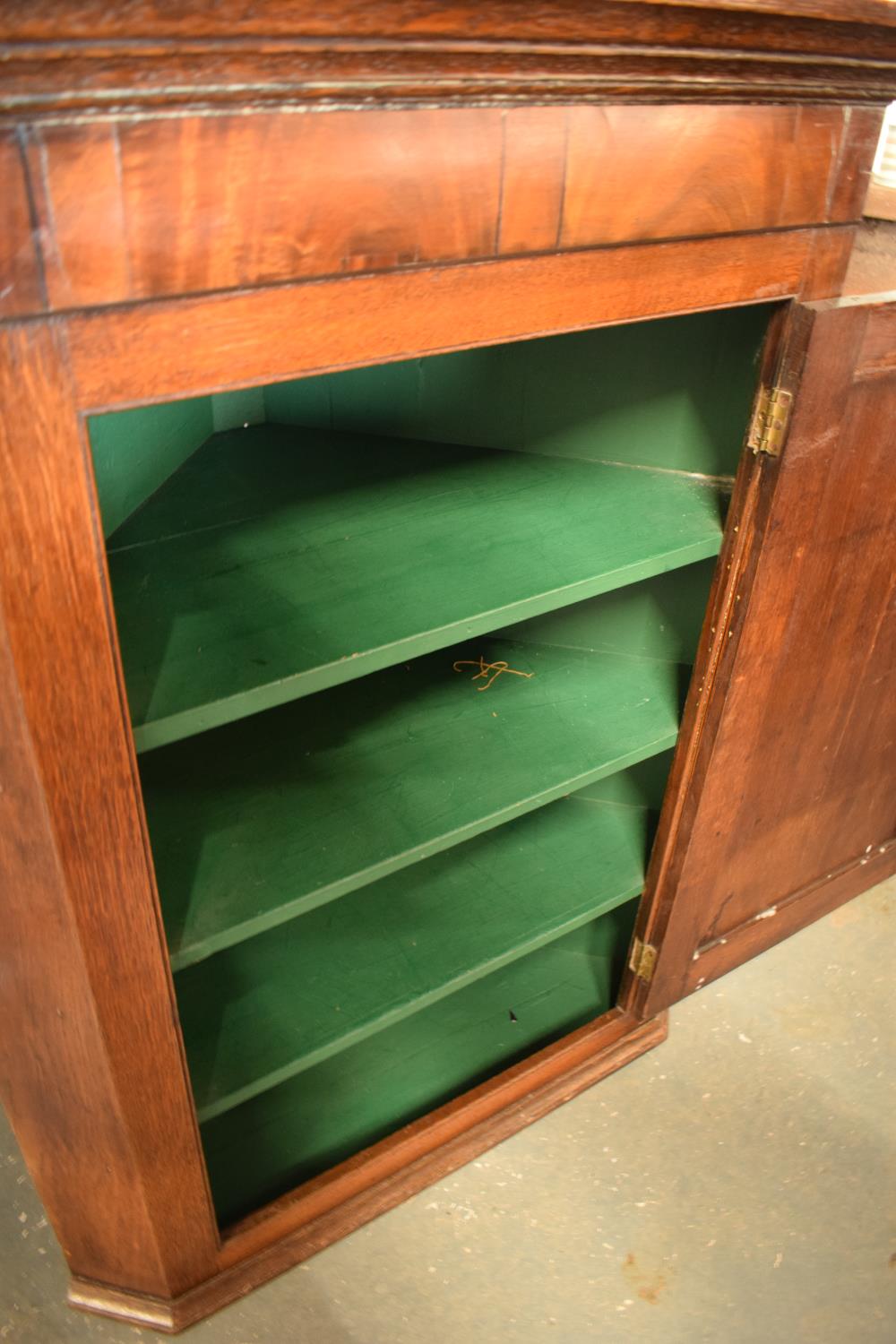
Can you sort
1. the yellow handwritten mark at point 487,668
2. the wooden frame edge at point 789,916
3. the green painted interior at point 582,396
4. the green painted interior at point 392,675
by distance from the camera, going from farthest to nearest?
1. the wooden frame edge at point 789,916
2. the yellow handwritten mark at point 487,668
3. the green painted interior at point 582,396
4. the green painted interior at point 392,675

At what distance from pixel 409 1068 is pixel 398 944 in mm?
399

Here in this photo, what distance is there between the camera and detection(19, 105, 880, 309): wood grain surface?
715 mm

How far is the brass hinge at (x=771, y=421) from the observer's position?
4.01ft

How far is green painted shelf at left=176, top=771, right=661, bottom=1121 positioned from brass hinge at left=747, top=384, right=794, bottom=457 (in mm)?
A: 810

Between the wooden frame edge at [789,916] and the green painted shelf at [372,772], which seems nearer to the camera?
the green painted shelf at [372,772]

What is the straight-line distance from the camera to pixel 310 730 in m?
1.58

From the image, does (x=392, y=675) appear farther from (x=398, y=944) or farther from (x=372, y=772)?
(x=398, y=944)

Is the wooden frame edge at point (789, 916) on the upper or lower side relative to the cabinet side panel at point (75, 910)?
lower

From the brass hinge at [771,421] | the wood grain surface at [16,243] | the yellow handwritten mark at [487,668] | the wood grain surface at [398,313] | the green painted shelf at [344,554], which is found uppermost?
the wood grain surface at [16,243]

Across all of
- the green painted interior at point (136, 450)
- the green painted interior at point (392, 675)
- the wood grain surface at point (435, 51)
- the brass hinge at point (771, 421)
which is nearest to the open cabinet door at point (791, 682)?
the brass hinge at point (771, 421)

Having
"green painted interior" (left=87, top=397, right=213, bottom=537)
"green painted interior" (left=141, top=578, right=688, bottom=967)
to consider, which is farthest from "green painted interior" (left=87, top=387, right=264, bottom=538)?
"green painted interior" (left=141, top=578, right=688, bottom=967)

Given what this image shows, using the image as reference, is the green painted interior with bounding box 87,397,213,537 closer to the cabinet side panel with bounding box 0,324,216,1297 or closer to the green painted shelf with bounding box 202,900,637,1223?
the cabinet side panel with bounding box 0,324,216,1297

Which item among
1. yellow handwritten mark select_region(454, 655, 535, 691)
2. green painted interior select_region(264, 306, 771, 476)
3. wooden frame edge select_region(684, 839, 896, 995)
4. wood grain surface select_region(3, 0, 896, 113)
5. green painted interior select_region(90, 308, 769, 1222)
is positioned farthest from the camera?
wooden frame edge select_region(684, 839, 896, 995)

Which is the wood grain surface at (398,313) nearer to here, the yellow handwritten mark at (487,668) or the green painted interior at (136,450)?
the green painted interior at (136,450)
